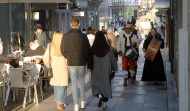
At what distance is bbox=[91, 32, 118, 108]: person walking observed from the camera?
1053 centimetres

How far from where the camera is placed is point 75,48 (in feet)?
33.4

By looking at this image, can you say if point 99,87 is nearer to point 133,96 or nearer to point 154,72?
point 133,96

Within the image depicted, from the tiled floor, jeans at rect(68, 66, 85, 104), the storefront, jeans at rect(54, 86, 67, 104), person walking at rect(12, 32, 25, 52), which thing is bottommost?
the tiled floor

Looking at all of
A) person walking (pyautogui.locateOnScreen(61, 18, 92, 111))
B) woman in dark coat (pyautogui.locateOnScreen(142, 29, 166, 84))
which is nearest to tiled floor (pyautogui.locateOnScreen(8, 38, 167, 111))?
woman in dark coat (pyautogui.locateOnScreen(142, 29, 166, 84))

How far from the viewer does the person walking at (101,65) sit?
10.5 metres

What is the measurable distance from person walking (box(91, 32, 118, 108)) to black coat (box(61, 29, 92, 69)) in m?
0.32

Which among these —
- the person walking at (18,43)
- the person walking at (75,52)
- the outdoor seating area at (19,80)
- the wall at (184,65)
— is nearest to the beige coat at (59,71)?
the person walking at (75,52)

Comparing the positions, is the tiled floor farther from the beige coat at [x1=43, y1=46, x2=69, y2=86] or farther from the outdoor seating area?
the beige coat at [x1=43, y1=46, x2=69, y2=86]

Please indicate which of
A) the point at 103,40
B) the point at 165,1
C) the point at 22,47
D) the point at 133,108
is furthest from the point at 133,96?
the point at 22,47

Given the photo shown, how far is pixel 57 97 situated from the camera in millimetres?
10586

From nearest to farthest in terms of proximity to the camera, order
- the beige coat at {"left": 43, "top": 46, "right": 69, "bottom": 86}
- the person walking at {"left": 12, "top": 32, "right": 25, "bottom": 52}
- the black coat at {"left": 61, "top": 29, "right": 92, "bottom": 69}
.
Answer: the black coat at {"left": 61, "top": 29, "right": 92, "bottom": 69}
the beige coat at {"left": 43, "top": 46, "right": 69, "bottom": 86}
the person walking at {"left": 12, "top": 32, "right": 25, "bottom": 52}

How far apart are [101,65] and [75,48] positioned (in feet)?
2.50

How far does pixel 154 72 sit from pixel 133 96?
2.69 metres

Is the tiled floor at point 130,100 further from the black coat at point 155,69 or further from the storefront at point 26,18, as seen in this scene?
the storefront at point 26,18
